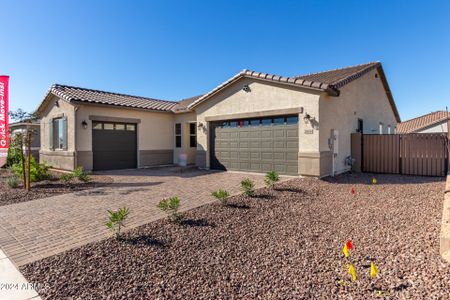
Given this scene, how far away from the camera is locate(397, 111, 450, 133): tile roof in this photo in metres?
29.5

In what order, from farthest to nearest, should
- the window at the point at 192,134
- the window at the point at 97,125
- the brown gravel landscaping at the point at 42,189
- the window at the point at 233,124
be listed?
the window at the point at 192,134 < the window at the point at 97,125 < the window at the point at 233,124 < the brown gravel landscaping at the point at 42,189

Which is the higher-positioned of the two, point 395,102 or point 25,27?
point 25,27

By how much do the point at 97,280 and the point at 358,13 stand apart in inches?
566

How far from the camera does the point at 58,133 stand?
46.6ft

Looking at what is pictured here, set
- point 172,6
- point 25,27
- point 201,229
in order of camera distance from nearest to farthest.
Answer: point 201,229
point 25,27
point 172,6

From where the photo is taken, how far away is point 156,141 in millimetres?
15586

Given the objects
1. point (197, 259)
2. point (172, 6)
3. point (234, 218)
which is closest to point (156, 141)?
point (172, 6)

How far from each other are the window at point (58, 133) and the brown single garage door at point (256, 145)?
808 cm

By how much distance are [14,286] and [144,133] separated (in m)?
12.6

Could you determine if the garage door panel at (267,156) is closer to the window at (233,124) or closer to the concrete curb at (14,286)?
the window at (233,124)

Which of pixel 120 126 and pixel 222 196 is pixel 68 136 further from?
pixel 222 196

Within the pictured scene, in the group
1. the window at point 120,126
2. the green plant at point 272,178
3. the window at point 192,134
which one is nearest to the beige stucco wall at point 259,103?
the window at point 192,134

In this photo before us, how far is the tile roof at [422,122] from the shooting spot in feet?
96.7

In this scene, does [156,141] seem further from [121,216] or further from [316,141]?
[121,216]
